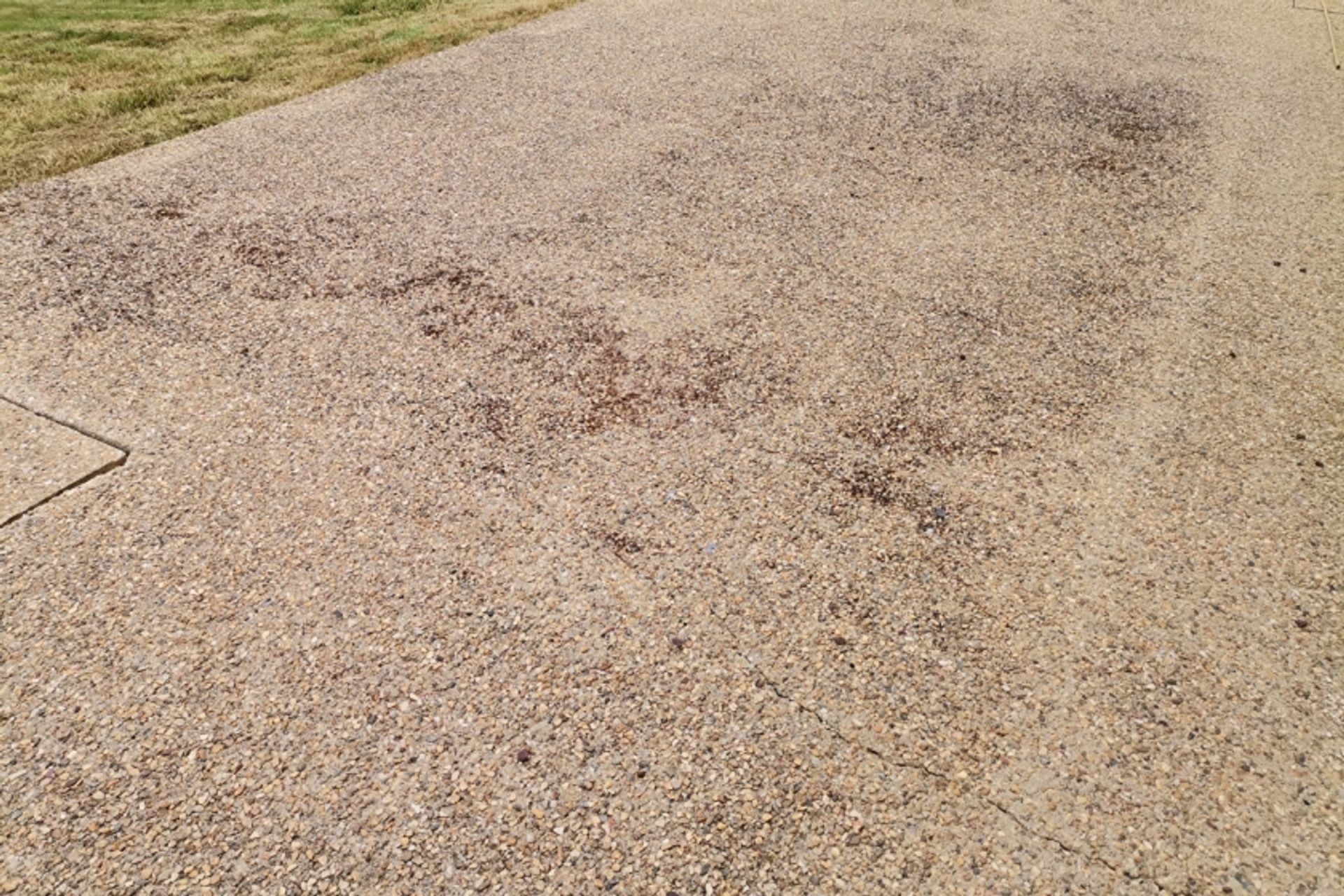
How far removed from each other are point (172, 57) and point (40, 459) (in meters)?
8.47

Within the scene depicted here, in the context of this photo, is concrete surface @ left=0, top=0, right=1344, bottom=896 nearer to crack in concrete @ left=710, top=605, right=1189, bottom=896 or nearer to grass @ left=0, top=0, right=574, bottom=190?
crack in concrete @ left=710, top=605, right=1189, bottom=896

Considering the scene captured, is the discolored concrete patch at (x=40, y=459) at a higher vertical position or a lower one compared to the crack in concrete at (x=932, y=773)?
higher

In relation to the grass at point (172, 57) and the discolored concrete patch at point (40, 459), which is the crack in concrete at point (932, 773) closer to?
the discolored concrete patch at point (40, 459)

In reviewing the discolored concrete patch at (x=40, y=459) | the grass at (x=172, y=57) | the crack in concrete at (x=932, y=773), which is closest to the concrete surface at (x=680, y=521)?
the crack in concrete at (x=932, y=773)

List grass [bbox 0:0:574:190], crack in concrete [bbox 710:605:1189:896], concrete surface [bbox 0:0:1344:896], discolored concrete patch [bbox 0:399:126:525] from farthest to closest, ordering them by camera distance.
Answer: grass [bbox 0:0:574:190]
discolored concrete patch [bbox 0:399:126:525]
concrete surface [bbox 0:0:1344:896]
crack in concrete [bbox 710:605:1189:896]

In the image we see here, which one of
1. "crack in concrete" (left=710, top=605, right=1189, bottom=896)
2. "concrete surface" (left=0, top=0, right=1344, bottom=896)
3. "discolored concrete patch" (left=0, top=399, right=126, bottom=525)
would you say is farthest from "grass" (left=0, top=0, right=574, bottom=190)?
"crack in concrete" (left=710, top=605, right=1189, bottom=896)

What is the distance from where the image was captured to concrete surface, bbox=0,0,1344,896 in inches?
139

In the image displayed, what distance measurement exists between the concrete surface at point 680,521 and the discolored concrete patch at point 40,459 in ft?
0.41

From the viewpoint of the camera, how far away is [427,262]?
704 centimetres

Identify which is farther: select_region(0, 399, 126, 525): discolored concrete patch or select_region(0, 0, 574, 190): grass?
select_region(0, 0, 574, 190): grass

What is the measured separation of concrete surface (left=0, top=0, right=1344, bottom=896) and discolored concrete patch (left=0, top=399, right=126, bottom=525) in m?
0.13

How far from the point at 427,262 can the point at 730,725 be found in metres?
4.65

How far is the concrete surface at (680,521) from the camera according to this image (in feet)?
A: 11.6

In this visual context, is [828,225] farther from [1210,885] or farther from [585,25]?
→ [585,25]
